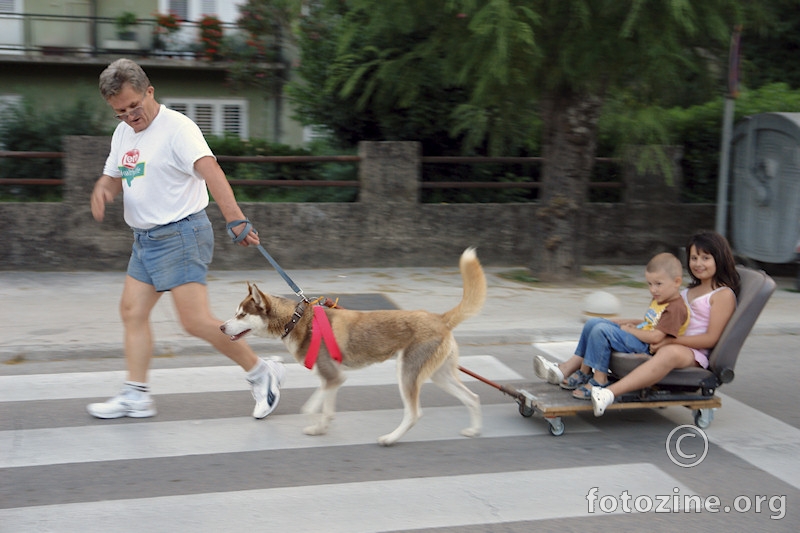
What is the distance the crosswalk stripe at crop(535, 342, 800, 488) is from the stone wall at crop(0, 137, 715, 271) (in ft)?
18.1

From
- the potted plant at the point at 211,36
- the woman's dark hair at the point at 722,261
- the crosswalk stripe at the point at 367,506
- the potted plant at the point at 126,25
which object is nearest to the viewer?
the crosswalk stripe at the point at 367,506

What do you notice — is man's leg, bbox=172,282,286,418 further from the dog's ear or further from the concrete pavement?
the concrete pavement

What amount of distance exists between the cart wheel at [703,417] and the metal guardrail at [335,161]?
641 cm

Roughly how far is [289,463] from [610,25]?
19.4ft

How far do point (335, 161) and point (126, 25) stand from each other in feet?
29.0

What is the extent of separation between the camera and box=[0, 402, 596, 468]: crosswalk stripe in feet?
15.8

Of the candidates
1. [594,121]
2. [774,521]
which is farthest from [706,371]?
[594,121]

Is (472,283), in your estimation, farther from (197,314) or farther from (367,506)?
(197,314)

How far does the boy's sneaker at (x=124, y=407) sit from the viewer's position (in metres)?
5.38

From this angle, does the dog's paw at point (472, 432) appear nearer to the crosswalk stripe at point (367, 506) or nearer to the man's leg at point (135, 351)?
the crosswalk stripe at point (367, 506)

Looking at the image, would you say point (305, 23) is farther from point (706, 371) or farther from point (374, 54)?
point (706, 371)

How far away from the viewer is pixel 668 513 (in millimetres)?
4148

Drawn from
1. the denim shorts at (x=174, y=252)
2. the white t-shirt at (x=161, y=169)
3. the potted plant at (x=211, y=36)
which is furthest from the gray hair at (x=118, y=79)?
the potted plant at (x=211, y=36)

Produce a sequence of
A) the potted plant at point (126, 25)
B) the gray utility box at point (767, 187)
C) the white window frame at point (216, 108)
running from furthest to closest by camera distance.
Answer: the white window frame at point (216, 108)
the potted plant at point (126, 25)
the gray utility box at point (767, 187)
